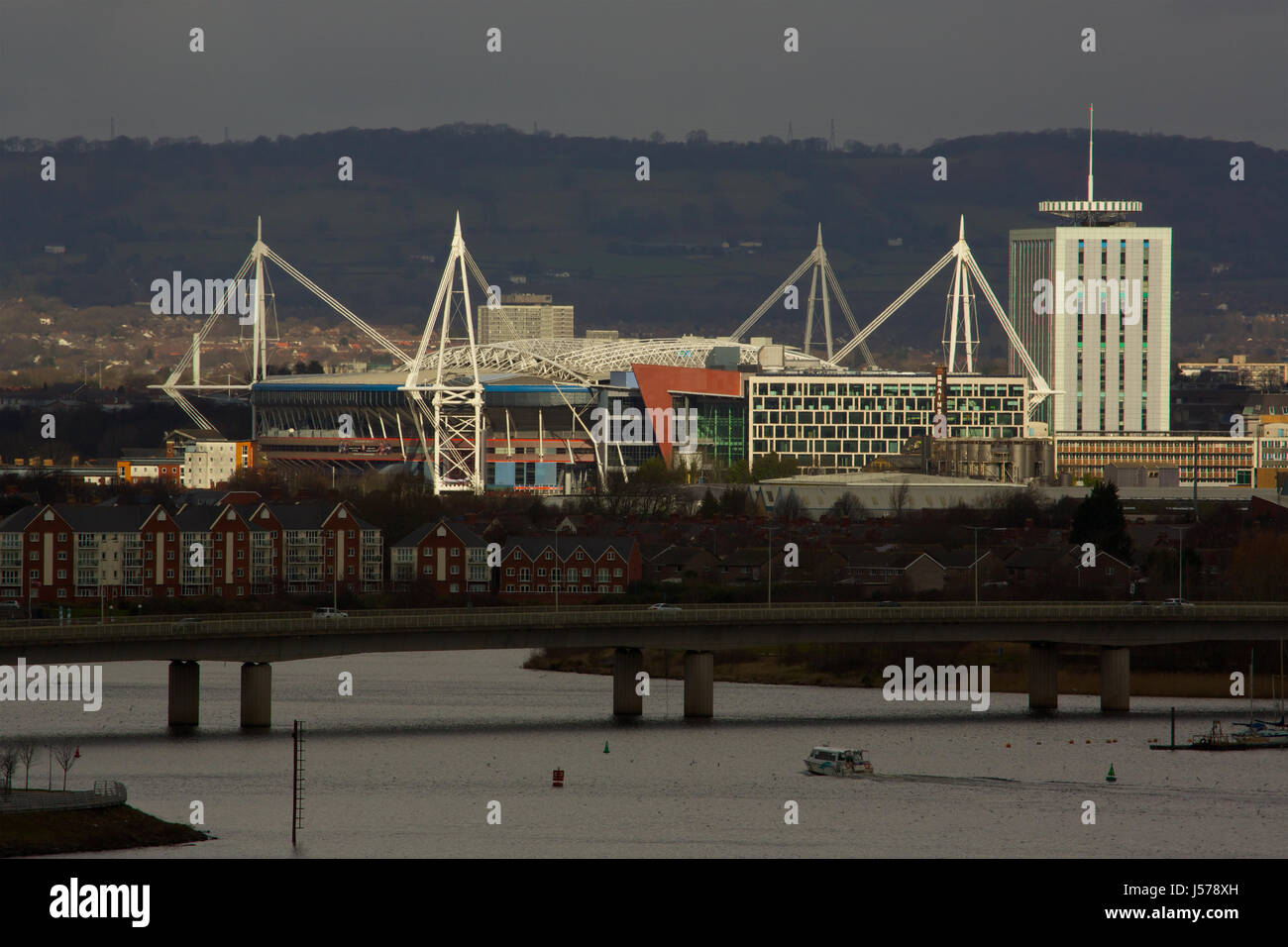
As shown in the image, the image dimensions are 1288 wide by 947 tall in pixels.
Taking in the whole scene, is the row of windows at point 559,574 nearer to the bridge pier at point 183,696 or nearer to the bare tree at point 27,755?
the bridge pier at point 183,696

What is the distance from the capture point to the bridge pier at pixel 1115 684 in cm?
7825

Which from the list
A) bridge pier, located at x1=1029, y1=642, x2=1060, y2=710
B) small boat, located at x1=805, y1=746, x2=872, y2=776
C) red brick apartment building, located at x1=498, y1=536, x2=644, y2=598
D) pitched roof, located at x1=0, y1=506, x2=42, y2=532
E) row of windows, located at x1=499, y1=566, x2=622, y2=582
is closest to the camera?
Result: small boat, located at x1=805, y1=746, x2=872, y2=776

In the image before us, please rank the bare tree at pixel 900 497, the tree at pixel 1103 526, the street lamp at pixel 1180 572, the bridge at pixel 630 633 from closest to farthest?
1. the bridge at pixel 630 633
2. the street lamp at pixel 1180 572
3. the tree at pixel 1103 526
4. the bare tree at pixel 900 497

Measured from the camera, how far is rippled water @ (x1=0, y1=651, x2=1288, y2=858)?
52688 millimetres

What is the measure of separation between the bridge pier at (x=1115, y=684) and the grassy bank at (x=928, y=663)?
6.56 metres

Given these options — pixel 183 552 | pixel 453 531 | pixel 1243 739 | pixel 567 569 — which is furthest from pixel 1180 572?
pixel 183 552

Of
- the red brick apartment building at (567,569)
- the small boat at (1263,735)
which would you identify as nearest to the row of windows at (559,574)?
the red brick apartment building at (567,569)

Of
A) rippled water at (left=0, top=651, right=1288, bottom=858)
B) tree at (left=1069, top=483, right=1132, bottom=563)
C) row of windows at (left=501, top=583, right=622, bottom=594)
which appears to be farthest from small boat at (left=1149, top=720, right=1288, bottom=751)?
tree at (left=1069, top=483, right=1132, bottom=563)

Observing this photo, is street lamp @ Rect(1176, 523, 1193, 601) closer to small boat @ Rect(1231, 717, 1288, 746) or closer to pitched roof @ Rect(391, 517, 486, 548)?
small boat @ Rect(1231, 717, 1288, 746)

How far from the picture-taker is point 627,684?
75000 mm

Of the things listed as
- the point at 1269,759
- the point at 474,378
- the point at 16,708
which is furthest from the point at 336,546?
the point at 474,378

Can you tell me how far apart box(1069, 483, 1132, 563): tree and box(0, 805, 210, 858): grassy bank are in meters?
67.8

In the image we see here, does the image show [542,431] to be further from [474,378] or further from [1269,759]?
[1269,759]
